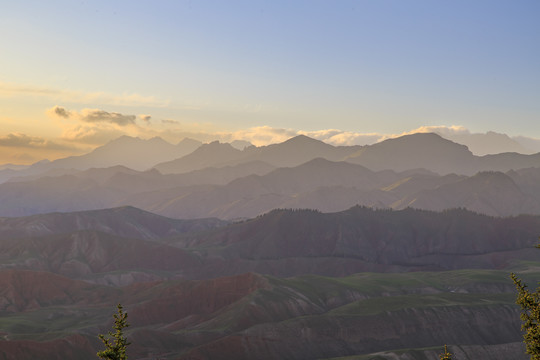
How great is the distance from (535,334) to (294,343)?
307 feet

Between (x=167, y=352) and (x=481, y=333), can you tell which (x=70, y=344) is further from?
(x=481, y=333)

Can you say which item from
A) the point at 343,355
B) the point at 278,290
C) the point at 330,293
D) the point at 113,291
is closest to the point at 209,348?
the point at 343,355

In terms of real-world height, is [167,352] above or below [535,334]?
below

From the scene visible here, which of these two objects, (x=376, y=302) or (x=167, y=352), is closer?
(x=167, y=352)

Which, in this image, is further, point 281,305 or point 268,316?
point 281,305

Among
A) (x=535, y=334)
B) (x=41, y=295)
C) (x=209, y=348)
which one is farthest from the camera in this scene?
(x=41, y=295)

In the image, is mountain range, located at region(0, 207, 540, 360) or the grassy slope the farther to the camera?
the grassy slope

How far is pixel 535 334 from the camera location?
3175 centimetres

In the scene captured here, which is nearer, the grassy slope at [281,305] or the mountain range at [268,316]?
the mountain range at [268,316]

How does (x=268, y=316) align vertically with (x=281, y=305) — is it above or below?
below

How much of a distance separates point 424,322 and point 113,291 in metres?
88.6

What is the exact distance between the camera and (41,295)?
182 metres

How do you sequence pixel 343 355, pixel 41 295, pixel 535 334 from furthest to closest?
pixel 41 295, pixel 343 355, pixel 535 334

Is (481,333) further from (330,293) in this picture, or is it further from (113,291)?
(113,291)
